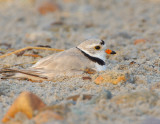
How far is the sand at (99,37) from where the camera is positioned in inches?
92.8

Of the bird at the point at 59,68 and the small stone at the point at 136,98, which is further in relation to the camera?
the bird at the point at 59,68

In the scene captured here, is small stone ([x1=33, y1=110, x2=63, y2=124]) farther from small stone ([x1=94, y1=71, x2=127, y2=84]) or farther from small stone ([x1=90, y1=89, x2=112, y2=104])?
small stone ([x1=94, y1=71, x2=127, y2=84])

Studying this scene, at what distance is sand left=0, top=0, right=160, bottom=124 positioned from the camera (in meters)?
2.36

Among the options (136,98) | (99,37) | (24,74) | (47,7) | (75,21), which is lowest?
(136,98)

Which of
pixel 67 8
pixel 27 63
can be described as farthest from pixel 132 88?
pixel 67 8

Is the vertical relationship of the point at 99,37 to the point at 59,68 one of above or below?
above

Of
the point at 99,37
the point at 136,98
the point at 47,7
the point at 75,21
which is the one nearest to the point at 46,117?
the point at 136,98

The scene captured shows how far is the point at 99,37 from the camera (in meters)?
5.92

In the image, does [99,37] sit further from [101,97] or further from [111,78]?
[101,97]

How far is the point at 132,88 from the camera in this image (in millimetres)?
2973

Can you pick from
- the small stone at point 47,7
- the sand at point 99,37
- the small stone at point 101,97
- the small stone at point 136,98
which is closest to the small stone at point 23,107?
the sand at point 99,37

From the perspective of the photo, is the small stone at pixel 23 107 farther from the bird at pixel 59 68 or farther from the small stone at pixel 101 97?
the bird at pixel 59 68

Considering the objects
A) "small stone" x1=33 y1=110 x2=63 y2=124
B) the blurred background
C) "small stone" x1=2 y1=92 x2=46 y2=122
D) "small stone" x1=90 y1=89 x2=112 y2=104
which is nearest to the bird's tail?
"small stone" x1=90 y1=89 x2=112 y2=104

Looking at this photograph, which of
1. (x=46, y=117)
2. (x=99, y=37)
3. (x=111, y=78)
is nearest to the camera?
(x=46, y=117)
